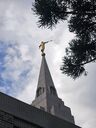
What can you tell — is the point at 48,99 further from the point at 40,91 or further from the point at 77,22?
the point at 77,22

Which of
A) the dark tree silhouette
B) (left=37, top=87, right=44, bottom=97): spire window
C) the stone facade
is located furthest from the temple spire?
the dark tree silhouette

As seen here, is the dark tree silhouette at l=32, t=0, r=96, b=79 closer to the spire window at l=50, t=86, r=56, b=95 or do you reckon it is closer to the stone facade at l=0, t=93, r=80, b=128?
the stone facade at l=0, t=93, r=80, b=128

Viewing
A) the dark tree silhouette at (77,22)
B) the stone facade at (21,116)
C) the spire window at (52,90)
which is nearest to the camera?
the dark tree silhouette at (77,22)

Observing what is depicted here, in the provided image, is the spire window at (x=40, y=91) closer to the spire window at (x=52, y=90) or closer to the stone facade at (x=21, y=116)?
the spire window at (x=52, y=90)

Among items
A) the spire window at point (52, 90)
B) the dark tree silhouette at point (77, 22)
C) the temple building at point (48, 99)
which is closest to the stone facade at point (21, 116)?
the dark tree silhouette at point (77, 22)

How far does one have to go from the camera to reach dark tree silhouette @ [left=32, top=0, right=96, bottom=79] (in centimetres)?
1266

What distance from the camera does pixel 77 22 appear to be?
12828 mm

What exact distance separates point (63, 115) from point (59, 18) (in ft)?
139

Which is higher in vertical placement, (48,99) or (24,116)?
(48,99)

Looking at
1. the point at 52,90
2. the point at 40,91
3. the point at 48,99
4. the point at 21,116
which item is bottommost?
the point at 21,116

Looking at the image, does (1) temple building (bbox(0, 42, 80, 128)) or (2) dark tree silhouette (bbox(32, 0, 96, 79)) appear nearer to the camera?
(2) dark tree silhouette (bbox(32, 0, 96, 79))

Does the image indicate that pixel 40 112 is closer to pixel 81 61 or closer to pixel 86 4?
pixel 81 61

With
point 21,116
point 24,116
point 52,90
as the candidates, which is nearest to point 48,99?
point 52,90

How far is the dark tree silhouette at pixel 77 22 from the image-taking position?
12.7 meters
